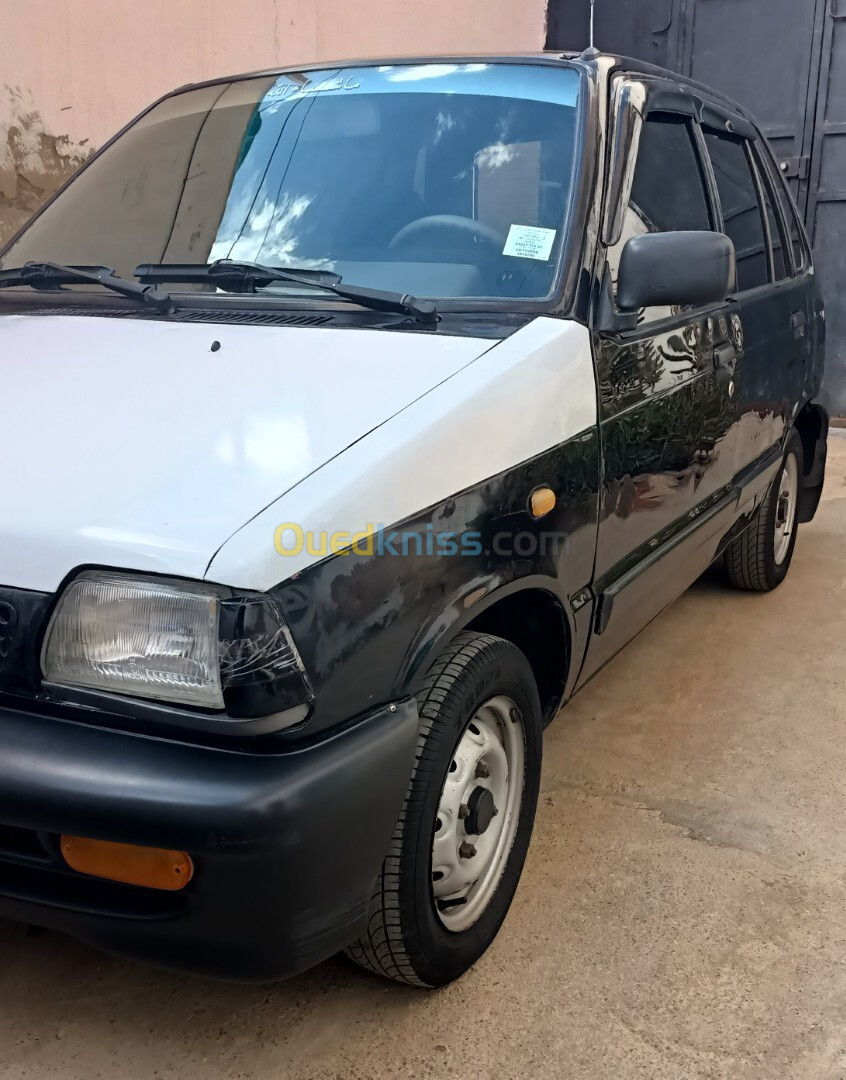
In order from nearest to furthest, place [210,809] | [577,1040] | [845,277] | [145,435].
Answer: [210,809], [145,435], [577,1040], [845,277]

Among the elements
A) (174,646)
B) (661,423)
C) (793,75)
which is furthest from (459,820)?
(793,75)

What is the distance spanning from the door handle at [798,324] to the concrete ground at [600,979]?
1.68 metres

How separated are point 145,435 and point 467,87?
1440mm

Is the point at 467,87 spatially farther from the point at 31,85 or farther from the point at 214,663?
the point at 31,85

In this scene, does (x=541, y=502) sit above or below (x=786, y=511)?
above

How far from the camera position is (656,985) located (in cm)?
218

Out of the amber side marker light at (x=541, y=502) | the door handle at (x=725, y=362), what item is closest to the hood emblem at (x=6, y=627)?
the amber side marker light at (x=541, y=502)

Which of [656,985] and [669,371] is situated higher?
[669,371]

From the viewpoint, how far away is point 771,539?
441cm

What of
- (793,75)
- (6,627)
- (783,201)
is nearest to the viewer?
(6,627)

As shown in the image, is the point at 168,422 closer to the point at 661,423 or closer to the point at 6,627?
the point at 6,627

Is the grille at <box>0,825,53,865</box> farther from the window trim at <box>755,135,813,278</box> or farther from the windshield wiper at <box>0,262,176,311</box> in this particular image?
the window trim at <box>755,135,813,278</box>

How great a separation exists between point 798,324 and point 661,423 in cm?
171

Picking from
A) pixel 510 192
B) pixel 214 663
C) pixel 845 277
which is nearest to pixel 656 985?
pixel 214 663
